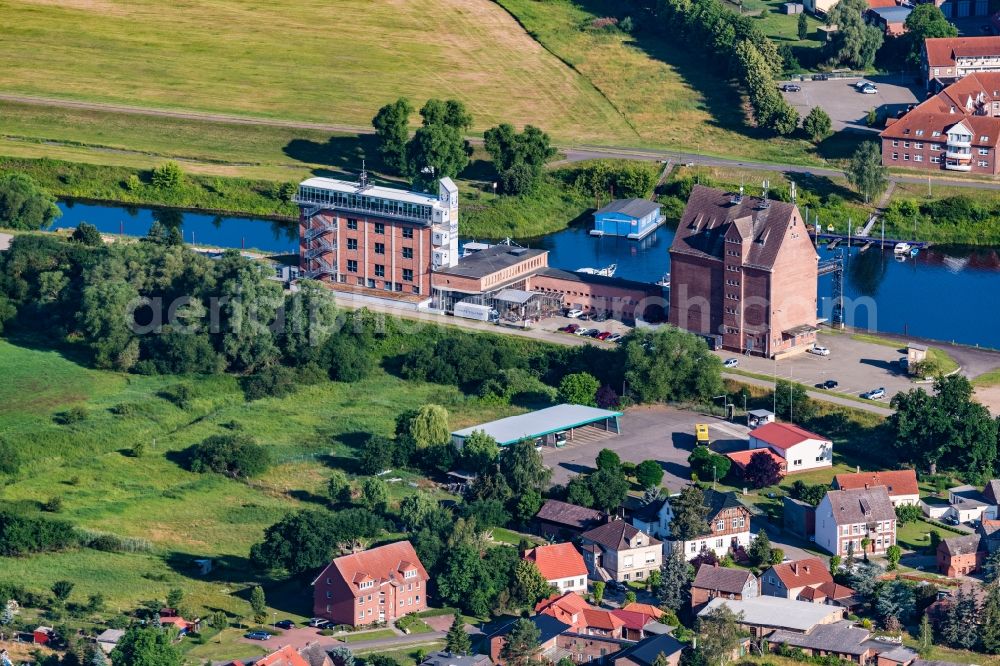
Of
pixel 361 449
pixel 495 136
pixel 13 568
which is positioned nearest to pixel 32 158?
pixel 495 136

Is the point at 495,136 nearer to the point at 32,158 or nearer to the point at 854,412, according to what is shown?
the point at 32,158

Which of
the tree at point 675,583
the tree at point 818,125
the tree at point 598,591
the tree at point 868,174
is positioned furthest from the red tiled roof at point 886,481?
the tree at point 818,125

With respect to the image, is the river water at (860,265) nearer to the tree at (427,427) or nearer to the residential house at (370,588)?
the tree at (427,427)

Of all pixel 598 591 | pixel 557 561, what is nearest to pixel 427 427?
pixel 557 561

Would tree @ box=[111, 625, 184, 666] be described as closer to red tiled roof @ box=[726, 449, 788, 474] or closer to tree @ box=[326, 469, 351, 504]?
tree @ box=[326, 469, 351, 504]

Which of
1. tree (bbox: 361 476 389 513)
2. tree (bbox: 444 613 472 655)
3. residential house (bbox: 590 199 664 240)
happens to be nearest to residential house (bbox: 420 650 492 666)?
tree (bbox: 444 613 472 655)

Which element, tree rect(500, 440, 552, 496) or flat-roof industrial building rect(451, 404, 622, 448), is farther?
flat-roof industrial building rect(451, 404, 622, 448)

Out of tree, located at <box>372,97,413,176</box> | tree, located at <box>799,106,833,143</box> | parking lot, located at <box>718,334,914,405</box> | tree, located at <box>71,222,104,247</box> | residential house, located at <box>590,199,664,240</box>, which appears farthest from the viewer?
tree, located at <box>799,106,833,143</box>
